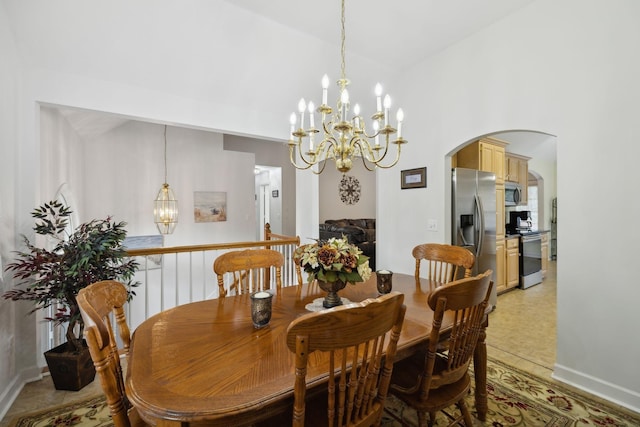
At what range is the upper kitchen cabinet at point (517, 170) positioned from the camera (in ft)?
17.5

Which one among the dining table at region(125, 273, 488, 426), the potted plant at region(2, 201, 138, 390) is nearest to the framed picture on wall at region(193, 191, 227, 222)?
the potted plant at region(2, 201, 138, 390)

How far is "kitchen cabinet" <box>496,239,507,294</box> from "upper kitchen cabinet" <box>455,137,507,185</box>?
0.94 meters

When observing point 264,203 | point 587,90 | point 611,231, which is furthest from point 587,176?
point 264,203

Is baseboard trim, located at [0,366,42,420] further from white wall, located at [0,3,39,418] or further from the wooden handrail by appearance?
the wooden handrail

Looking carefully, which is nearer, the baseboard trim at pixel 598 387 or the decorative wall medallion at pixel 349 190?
the baseboard trim at pixel 598 387

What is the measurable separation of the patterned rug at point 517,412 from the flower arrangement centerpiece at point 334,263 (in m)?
1.07

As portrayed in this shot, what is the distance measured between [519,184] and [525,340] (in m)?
3.56

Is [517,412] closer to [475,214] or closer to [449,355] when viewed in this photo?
[449,355]

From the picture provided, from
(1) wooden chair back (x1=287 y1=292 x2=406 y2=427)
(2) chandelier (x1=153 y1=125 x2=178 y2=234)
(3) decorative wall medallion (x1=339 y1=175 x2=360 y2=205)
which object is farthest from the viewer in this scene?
(3) decorative wall medallion (x1=339 y1=175 x2=360 y2=205)

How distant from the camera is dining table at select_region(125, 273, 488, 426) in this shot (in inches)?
35.0

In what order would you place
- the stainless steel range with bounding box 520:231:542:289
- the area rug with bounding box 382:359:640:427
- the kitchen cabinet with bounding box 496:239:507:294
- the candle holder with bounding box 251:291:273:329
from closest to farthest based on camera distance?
the candle holder with bounding box 251:291:273:329
the area rug with bounding box 382:359:640:427
the kitchen cabinet with bounding box 496:239:507:294
the stainless steel range with bounding box 520:231:542:289

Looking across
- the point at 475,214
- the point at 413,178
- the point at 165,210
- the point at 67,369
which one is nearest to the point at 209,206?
the point at 165,210

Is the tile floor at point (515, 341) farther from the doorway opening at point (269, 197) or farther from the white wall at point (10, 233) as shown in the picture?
the doorway opening at point (269, 197)

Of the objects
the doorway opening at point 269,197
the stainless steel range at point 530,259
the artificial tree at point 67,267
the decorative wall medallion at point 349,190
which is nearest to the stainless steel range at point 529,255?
the stainless steel range at point 530,259
